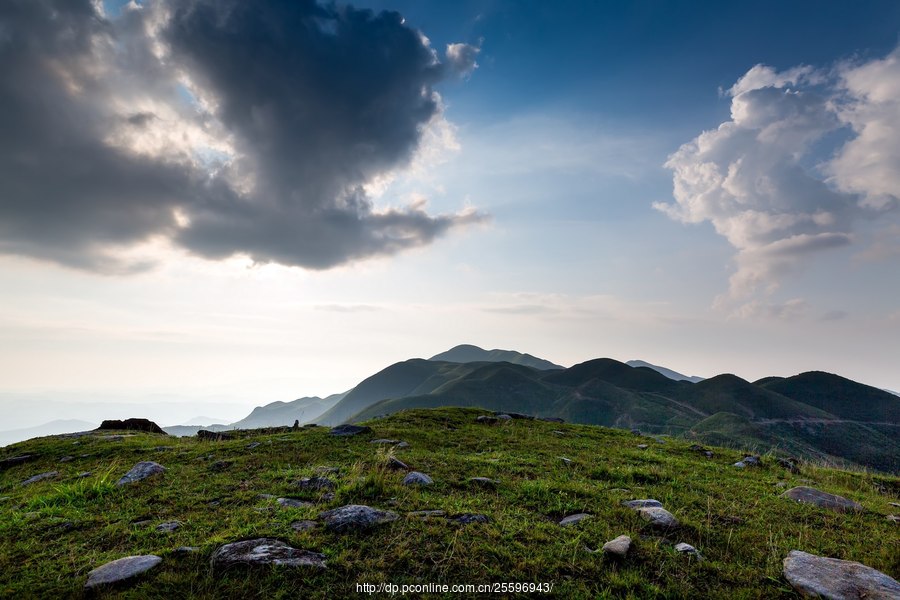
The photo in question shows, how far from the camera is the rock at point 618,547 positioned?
6477mm

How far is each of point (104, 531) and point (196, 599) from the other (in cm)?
432

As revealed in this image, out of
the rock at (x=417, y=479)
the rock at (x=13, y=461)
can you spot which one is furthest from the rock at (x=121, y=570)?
the rock at (x=13, y=461)

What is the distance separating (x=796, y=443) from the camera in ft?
344

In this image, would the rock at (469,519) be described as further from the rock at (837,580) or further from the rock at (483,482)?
the rock at (837,580)

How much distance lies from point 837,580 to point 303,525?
8531 mm

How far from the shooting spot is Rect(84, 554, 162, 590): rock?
5305 millimetres

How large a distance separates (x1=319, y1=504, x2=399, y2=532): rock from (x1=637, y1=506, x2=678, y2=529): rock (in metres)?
5.41

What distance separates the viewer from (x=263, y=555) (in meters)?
5.85

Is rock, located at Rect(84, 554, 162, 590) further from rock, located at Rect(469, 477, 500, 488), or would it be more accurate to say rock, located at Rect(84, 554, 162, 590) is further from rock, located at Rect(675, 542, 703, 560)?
rock, located at Rect(675, 542, 703, 560)

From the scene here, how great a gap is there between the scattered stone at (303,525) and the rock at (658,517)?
684cm

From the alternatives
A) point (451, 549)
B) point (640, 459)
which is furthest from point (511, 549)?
point (640, 459)

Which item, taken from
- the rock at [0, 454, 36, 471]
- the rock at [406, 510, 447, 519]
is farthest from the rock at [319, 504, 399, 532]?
the rock at [0, 454, 36, 471]

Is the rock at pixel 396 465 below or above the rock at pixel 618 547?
above

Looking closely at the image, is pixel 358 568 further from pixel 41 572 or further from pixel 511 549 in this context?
pixel 41 572
